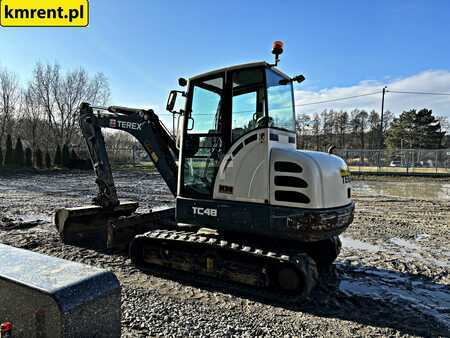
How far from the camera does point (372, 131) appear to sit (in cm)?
5928

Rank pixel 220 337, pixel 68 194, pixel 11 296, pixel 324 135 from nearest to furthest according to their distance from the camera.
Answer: pixel 11 296 → pixel 220 337 → pixel 68 194 → pixel 324 135

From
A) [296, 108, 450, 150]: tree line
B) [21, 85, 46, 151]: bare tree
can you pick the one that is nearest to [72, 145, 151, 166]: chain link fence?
[21, 85, 46, 151]: bare tree

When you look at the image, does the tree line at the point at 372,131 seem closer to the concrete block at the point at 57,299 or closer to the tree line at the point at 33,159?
the tree line at the point at 33,159

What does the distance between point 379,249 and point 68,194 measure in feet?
38.5

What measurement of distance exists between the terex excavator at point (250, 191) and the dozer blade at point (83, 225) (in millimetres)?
1762

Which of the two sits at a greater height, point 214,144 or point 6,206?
point 214,144

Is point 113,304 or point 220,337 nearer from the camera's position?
point 113,304

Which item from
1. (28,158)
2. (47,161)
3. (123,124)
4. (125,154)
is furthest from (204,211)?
(125,154)

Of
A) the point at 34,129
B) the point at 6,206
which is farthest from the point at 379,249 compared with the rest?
the point at 34,129

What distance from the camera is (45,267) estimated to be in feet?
7.62

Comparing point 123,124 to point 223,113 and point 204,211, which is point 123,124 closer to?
point 223,113

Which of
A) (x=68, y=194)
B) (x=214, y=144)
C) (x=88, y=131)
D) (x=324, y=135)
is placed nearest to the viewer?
(x=214, y=144)

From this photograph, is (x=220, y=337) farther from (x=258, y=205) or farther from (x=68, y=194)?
(x=68, y=194)

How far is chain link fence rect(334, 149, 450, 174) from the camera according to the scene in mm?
28938
